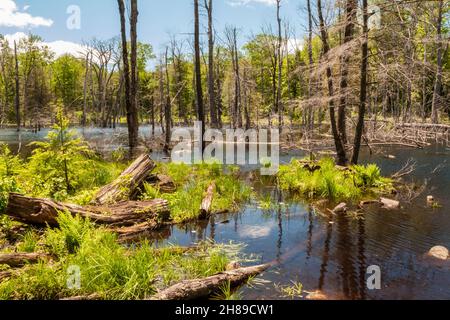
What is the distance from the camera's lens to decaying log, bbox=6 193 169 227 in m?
6.73

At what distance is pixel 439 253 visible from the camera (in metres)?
6.29

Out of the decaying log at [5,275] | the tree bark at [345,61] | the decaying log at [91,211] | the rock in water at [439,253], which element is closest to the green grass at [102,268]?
the decaying log at [5,275]

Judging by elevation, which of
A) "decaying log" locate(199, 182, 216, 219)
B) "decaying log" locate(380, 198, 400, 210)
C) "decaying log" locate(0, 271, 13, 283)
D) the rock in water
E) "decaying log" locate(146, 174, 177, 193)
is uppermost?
"decaying log" locate(146, 174, 177, 193)

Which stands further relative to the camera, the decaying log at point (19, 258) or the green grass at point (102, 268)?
the decaying log at point (19, 258)

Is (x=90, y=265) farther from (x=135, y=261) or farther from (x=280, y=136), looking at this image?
(x=280, y=136)

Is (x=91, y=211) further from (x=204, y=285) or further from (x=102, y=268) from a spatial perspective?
(x=204, y=285)

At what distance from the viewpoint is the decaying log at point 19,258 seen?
5.29m

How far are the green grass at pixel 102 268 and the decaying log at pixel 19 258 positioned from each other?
11.0 inches

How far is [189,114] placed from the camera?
66125mm

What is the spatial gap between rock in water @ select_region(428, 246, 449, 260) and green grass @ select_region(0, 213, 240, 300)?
3516 mm

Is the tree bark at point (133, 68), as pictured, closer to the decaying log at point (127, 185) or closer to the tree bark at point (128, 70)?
the tree bark at point (128, 70)

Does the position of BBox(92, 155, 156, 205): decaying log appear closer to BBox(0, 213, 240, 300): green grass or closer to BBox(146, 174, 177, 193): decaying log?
BBox(146, 174, 177, 193): decaying log

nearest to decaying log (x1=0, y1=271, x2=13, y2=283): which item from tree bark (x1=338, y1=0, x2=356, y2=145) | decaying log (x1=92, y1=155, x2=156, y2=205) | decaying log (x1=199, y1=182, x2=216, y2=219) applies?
decaying log (x1=92, y1=155, x2=156, y2=205)
